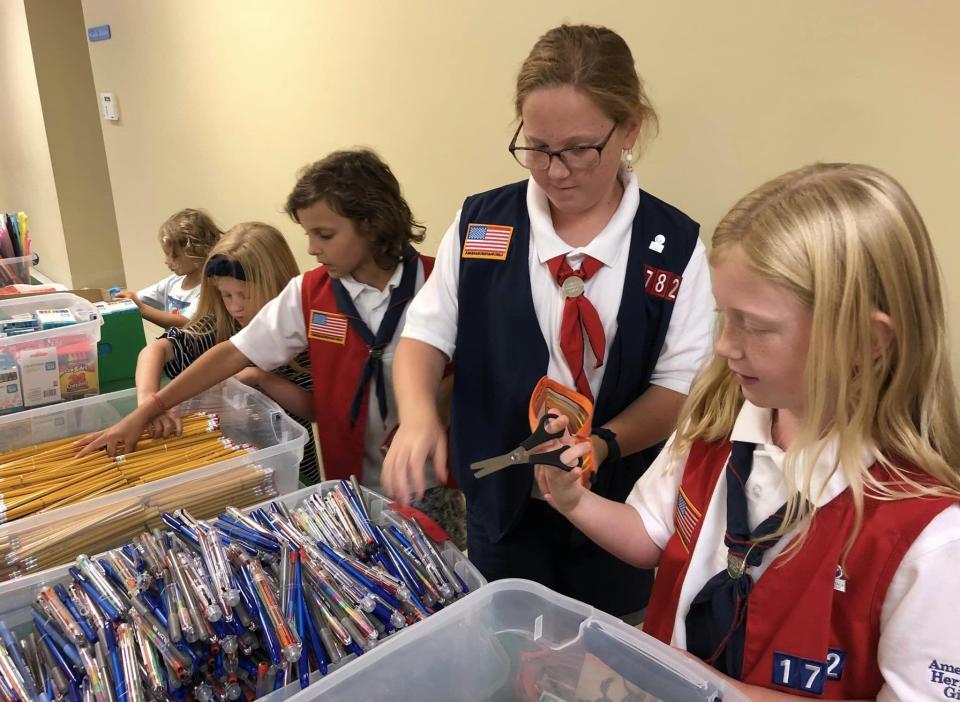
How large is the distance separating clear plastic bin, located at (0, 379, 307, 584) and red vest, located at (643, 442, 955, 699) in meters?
0.80

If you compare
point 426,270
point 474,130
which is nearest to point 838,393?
point 426,270

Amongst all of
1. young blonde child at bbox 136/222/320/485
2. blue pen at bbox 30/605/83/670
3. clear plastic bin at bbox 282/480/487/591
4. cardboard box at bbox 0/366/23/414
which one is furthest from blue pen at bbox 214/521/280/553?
cardboard box at bbox 0/366/23/414

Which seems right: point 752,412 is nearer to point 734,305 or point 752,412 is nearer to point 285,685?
point 734,305

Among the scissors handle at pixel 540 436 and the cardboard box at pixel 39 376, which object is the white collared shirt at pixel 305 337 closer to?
the cardboard box at pixel 39 376

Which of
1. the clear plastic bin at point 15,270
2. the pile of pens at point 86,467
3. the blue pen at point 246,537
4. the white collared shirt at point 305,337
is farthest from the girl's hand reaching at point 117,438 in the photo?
the clear plastic bin at point 15,270

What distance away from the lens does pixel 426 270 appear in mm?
1657

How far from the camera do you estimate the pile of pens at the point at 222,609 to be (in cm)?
80

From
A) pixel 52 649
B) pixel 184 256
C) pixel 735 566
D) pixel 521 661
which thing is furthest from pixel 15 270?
pixel 735 566

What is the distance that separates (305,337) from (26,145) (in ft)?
15.8

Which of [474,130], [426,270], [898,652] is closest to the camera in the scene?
[898,652]

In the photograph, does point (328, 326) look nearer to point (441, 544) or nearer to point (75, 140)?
point (441, 544)

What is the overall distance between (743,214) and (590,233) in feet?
1.41

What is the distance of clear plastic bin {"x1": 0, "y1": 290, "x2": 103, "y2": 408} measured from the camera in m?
1.58

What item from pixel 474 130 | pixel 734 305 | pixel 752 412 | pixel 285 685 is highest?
pixel 474 130
